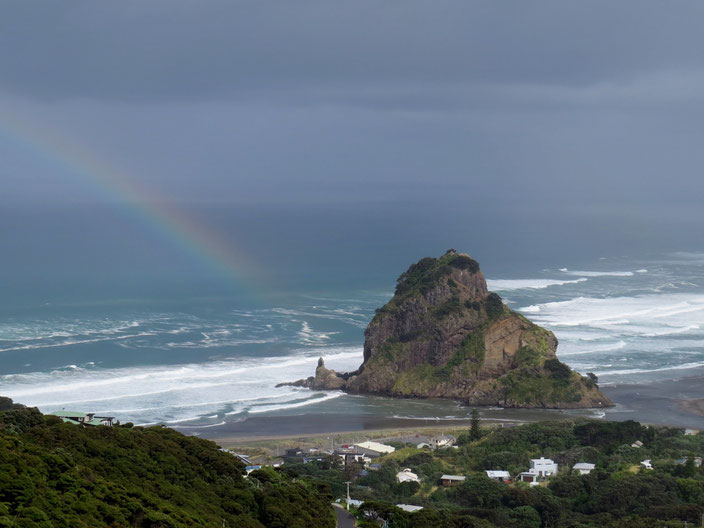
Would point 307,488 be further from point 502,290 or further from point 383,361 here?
point 502,290

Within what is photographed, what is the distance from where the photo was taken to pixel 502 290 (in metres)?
127

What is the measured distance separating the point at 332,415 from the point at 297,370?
45.0 ft

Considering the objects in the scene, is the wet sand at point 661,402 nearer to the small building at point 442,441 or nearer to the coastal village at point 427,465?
the coastal village at point 427,465

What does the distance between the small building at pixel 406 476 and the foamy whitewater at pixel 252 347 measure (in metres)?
18.1

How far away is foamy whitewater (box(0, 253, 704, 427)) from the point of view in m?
72.6

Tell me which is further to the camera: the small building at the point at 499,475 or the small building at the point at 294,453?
the small building at the point at 294,453

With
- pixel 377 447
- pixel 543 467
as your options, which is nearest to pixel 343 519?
pixel 543 467

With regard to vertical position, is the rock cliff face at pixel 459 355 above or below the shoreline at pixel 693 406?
above

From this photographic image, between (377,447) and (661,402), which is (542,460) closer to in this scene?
(377,447)

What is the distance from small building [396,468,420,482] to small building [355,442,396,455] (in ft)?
16.9

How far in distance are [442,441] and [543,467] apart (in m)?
9.27

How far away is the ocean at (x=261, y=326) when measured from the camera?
7312cm

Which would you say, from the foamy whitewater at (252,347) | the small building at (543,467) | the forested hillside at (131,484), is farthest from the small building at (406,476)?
the foamy whitewater at (252,347)

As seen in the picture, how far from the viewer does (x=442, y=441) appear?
61125 millimetres
